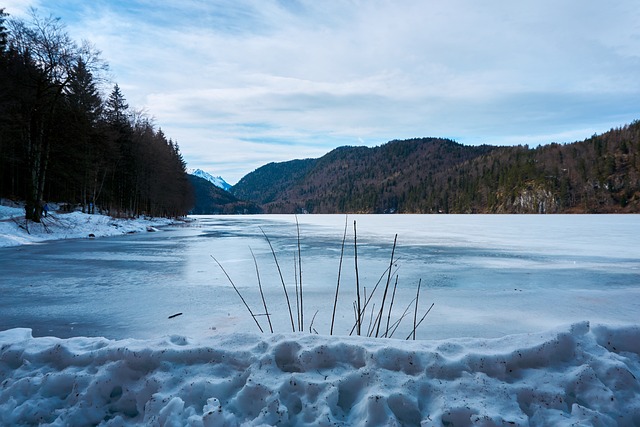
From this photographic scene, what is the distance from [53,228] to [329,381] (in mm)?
19574

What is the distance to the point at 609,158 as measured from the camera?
373 feet

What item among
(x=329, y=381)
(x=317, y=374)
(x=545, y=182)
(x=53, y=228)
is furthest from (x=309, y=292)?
(x=545, y=182)

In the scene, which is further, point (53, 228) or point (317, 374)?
point (53, 228)

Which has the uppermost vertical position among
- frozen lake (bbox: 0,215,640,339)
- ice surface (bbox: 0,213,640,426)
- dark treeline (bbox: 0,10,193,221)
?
dark treeline (bbox: 0,10,193,221)

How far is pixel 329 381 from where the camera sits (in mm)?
2250

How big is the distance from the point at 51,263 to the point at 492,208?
465 feet

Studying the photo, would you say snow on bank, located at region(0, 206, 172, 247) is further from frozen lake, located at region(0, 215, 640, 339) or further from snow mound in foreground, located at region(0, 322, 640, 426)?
snow mound in foreground, located at region(0, 322, 640, 426)

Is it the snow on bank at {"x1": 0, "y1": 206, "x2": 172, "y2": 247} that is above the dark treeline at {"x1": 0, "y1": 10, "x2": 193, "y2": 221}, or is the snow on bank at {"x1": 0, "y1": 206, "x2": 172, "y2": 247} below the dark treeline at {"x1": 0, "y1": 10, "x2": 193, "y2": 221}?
below

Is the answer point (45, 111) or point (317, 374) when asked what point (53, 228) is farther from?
point (317, 374)

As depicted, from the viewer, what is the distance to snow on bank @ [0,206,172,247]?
14312 mm

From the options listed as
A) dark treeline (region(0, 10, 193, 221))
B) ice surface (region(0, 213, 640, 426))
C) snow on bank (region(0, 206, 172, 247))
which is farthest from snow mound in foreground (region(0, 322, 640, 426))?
dark treeline (region(0, 10, 193, 221))

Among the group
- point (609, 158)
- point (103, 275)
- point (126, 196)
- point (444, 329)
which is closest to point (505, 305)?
point (444, 329)

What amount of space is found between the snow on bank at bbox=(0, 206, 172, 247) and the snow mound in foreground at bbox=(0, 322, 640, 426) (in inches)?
549

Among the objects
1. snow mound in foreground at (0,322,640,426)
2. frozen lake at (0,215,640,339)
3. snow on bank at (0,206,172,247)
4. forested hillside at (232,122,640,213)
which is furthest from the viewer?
forested hillside at (232,122,640,213)
